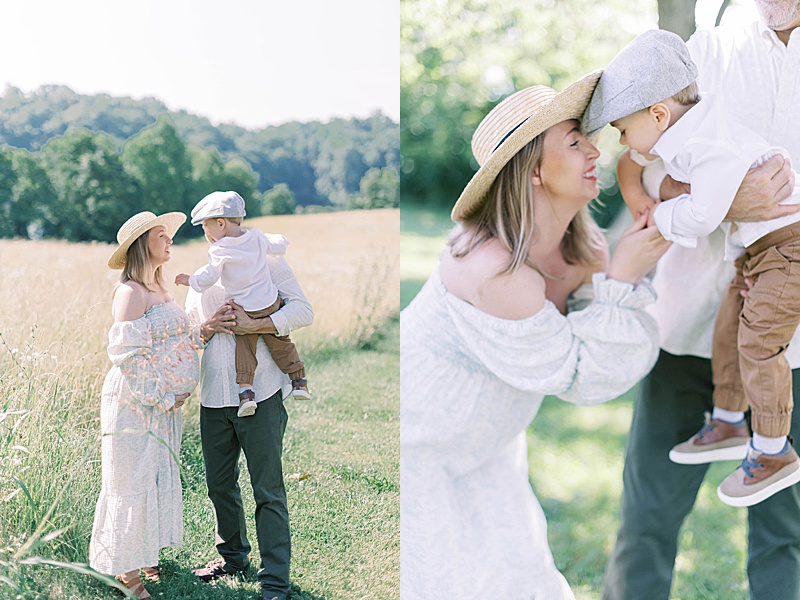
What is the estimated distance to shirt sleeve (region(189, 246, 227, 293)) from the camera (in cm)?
230

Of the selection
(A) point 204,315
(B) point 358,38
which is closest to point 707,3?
(B) point 358,38

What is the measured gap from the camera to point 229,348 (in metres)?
2.39

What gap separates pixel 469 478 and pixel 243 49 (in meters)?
1.67

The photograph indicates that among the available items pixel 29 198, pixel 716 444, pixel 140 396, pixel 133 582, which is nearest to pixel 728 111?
pixel 716 444

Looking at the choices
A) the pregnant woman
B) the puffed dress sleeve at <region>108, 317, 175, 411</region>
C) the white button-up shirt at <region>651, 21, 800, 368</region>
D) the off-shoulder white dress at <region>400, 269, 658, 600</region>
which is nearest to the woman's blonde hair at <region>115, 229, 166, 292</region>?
the pregnant woman

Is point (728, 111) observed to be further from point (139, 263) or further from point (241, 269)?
point (139, 263)

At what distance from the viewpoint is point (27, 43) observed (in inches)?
94.0

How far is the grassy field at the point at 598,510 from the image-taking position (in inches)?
163

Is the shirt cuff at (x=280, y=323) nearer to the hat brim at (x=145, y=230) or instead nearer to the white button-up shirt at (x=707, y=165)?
the hat brim at (x=145, y=230)

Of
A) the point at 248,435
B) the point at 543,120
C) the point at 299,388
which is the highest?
the point at 543,120

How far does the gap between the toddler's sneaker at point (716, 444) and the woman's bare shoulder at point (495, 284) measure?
0.84 m

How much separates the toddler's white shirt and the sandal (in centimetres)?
88

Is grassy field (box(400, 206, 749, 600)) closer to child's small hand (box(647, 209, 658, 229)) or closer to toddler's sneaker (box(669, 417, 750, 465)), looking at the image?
toddler's sneaker (box(669, 417, 750, 465))

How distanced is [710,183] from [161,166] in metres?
1.68
